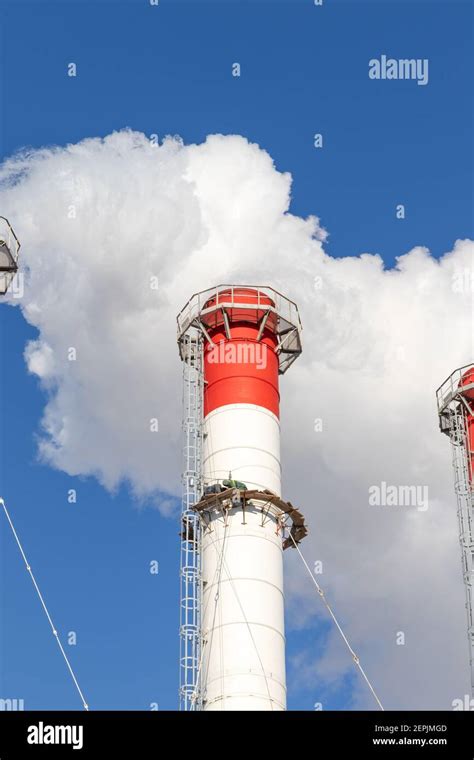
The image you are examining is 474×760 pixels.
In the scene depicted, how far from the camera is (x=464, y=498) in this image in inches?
2825

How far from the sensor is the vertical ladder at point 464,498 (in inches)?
2699

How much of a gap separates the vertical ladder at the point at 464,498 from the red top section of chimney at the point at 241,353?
15.3 meters

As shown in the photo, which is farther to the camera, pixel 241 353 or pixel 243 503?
pixel 241 353

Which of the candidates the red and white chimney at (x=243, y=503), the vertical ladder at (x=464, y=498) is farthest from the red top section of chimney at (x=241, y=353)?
the vertical ladder at (x=464, y=498)

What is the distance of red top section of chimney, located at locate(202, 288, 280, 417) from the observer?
201 ft

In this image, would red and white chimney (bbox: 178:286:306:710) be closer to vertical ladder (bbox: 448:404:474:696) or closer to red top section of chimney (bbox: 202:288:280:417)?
red top section of chimney (bbox: 202:288:280:417)

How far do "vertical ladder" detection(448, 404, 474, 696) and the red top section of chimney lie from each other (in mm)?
15254

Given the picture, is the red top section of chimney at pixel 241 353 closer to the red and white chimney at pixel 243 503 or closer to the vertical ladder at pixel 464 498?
the red and white chimney at pixel 243 503

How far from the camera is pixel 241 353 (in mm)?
62531

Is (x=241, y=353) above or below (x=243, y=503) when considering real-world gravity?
above

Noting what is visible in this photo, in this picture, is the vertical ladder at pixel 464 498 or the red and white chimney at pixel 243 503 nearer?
the red and white chimney at pixel 243 503

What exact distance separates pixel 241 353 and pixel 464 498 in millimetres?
17651

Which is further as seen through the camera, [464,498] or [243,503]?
[464,498]
